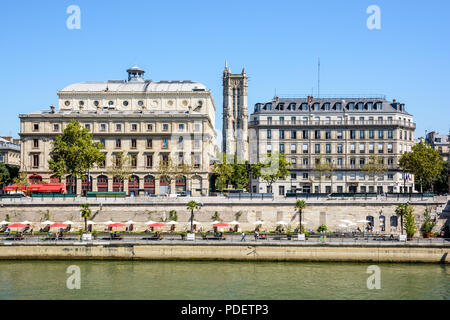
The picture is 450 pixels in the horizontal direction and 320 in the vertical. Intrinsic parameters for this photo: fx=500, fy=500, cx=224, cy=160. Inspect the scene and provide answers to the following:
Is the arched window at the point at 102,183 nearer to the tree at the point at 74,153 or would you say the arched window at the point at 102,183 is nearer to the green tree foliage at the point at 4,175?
the tree at the point at 74,153

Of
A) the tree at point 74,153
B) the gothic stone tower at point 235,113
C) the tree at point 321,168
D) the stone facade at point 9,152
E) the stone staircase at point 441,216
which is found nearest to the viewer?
the stone staircase at point 441,216

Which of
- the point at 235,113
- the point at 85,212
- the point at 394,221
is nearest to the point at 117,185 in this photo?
the point at 85,212

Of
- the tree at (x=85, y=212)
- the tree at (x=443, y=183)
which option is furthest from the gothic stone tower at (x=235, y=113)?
the tree at (x=85, y=212)

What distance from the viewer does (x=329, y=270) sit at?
171 feet

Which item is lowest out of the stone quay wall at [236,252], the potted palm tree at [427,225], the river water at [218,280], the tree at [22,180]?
the river water at [218,280]

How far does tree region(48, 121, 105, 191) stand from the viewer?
8081cm

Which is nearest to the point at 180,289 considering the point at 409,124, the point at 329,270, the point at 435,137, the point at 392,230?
the point at 329,270

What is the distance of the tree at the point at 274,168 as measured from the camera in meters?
92.3

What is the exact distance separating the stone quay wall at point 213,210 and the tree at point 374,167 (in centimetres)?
2130

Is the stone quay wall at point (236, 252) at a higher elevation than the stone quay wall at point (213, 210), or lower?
lower

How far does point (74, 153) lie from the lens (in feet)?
264

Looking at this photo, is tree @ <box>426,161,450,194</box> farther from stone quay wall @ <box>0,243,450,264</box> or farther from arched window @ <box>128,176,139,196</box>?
arched window @ <box>128,176,139,196</box>
